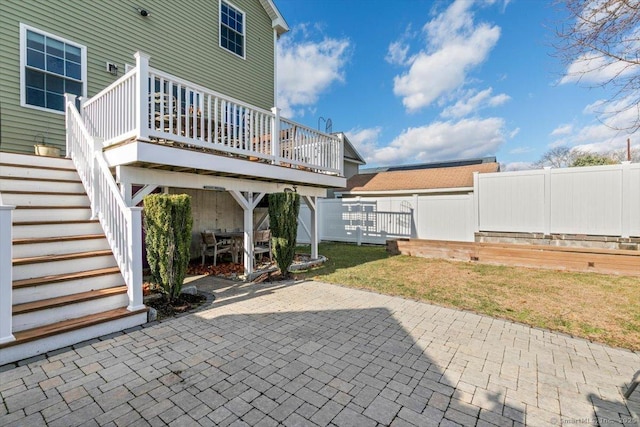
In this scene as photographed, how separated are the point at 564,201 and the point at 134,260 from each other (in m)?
A: 10.6

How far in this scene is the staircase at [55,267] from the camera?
3.12 m

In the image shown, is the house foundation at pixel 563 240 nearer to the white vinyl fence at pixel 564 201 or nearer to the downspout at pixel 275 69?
the white vinyl fence at pixel 564 201

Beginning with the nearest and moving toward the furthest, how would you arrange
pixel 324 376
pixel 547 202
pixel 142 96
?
pixel 324 376 → pixel 142 96 → pixel 547 202

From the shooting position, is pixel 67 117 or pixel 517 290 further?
pixel 67 117

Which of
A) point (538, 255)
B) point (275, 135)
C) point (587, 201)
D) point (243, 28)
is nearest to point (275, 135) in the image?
point (275, 135)

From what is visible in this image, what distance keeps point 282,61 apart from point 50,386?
1211 centimetres

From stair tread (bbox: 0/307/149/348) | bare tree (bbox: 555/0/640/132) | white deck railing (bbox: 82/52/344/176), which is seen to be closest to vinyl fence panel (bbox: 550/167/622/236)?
bare tree (bbox: 555/0/640/132)

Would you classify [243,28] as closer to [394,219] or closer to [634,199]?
[394,219]

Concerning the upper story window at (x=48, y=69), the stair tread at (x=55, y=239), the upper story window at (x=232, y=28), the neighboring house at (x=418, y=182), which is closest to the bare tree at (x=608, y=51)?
the stair tread at (x=55, y=239)

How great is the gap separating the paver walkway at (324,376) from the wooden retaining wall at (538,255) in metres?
4.72

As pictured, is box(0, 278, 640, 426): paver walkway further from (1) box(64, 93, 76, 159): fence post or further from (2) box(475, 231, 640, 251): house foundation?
(2) box(475, 231, 640, 251): house foundation

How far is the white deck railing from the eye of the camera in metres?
4.26

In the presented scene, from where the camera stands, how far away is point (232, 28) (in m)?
9.43

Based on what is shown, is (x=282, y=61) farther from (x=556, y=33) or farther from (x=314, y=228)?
(x=556, y=33)
